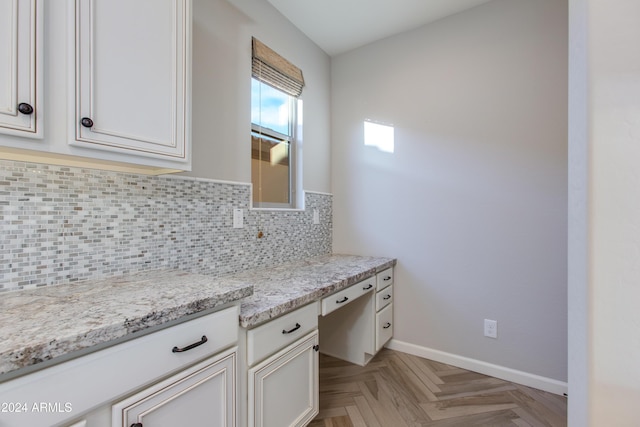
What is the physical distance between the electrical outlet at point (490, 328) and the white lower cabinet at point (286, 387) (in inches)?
54.7

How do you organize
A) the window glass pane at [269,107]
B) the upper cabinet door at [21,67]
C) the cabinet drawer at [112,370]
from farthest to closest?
the window glass pane at [269,107]
the upper cabinet door at [21,67]
the cabinet drawer at [112,370]

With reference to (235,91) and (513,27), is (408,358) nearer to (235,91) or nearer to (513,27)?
(235,91)

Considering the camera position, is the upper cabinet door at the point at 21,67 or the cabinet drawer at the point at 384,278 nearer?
the upper cabinet door at the point at 21,67

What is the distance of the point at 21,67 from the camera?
0.75 metres

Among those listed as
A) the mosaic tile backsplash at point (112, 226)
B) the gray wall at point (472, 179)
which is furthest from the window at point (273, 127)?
the gray wall at point (472, 179)

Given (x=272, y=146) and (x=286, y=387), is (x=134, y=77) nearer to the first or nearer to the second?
(x=272, y=146)

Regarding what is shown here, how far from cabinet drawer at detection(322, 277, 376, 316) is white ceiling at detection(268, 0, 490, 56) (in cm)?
204

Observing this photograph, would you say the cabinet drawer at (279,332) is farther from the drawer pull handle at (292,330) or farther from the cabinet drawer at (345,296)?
the cabinet drawer at (345,296)

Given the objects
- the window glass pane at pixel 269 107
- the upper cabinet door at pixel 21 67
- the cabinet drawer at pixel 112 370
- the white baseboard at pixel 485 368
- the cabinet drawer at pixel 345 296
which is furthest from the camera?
the window glass pane at pixel 269 107

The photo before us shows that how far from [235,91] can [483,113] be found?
5.83 ft

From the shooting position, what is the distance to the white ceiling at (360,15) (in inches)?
80.0

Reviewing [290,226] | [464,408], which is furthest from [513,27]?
[464,408]

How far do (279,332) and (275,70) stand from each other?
5.96 ft

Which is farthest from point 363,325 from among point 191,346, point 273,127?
point 273,127
